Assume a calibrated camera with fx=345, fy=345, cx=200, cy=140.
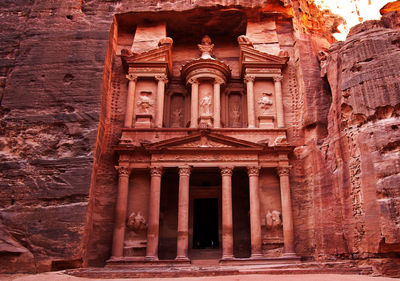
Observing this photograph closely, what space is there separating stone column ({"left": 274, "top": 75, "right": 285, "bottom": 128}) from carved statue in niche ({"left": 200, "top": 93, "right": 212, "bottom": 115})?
3.04 meters

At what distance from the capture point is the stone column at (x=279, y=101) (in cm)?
1517

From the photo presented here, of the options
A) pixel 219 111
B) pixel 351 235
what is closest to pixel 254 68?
pixel 219 111

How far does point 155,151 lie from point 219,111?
351 cm

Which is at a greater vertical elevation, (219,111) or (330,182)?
(219,111)

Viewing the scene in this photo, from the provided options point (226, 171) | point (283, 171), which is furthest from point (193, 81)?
point (283, 171)

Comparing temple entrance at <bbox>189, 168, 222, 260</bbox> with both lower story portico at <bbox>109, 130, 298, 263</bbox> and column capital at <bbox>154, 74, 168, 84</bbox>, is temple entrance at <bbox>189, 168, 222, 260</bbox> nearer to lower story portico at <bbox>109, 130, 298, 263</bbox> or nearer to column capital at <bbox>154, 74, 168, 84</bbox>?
lower story portico at <bbox>109, 130, 298, 263</bbox>

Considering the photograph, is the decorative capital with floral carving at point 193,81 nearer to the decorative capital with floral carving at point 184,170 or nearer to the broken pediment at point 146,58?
the broken pediment at point 146,58

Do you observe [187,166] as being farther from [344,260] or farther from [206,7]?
[206,7]

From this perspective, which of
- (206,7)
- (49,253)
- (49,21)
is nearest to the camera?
(49,253)

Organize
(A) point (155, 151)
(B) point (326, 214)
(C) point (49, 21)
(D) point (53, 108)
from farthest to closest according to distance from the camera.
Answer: (C) point (49, 21), (A) point (155, 151), (D) point (53, 108), (B) point (326, 214)

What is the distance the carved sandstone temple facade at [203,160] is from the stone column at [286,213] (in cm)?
4

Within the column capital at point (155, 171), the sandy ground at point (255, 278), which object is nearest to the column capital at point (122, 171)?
the column capital at point (155, 171)

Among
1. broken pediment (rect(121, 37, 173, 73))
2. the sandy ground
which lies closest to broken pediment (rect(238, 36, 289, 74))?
broken pediment (rect(121, 37, 173, 73))

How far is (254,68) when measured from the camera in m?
16.2
